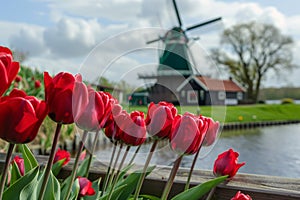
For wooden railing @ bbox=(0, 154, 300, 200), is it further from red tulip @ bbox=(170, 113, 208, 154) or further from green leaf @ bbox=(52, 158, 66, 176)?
red tulip @ bbox=(170, 113, 208, 154)

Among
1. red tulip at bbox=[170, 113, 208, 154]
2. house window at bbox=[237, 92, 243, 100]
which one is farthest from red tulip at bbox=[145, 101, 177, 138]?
house window at bbox=[237, 92, 243, 100]

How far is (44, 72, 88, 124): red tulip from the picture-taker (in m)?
0.46

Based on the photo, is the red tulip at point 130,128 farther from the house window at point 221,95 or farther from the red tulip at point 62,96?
the house window at point 221,95

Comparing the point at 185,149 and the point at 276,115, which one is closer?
the point at 185,149

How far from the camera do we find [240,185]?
865mm

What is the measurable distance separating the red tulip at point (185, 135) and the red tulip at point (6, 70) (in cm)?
25

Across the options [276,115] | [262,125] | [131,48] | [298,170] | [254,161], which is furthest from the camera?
[276,115]

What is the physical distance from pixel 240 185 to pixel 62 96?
0.56 m

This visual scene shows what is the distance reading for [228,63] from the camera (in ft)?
85.7

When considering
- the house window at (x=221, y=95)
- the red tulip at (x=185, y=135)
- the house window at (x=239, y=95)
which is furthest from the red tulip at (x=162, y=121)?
the house window at (x=239, y=95)

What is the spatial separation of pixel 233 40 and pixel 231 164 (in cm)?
2664

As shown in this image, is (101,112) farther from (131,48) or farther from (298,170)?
(298,170)

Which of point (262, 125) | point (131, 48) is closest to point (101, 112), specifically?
point (131, 48)

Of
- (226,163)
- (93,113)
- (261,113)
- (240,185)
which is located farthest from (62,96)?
(261,113)
